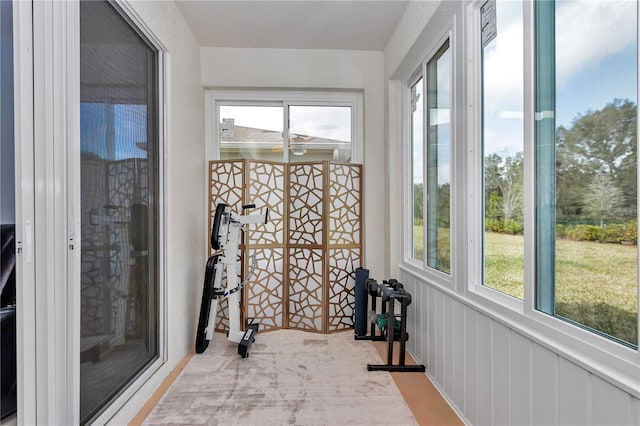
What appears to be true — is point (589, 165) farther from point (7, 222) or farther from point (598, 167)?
point (7, 222)

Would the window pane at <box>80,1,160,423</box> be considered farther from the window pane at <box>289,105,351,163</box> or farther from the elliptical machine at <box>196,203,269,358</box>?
the window pane at <box>289,105,351,163</box>

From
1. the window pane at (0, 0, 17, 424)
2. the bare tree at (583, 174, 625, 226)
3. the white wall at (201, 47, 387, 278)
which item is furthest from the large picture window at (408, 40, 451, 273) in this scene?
the window pane at (0, 0, 17, 424)

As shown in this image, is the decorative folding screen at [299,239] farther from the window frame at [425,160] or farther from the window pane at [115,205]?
the window pane at [115,205]

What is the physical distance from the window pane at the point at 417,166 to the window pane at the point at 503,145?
0.92m

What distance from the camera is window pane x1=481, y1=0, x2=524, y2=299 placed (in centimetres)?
155

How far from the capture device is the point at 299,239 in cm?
344

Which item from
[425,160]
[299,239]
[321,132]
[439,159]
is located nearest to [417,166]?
[425,160]

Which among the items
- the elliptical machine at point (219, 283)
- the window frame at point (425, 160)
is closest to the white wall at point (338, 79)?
the window frame at point (425, 160)

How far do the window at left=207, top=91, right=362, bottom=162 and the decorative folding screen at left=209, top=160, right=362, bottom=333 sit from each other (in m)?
0.26

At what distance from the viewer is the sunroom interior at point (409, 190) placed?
1126mm

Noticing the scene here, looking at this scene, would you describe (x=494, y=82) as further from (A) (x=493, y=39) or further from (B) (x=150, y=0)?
(B) (x=150, y=0)

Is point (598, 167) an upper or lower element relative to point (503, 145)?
lower

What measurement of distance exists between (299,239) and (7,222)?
2386mm

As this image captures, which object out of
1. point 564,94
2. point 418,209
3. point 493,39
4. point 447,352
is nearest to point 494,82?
point 493,39
